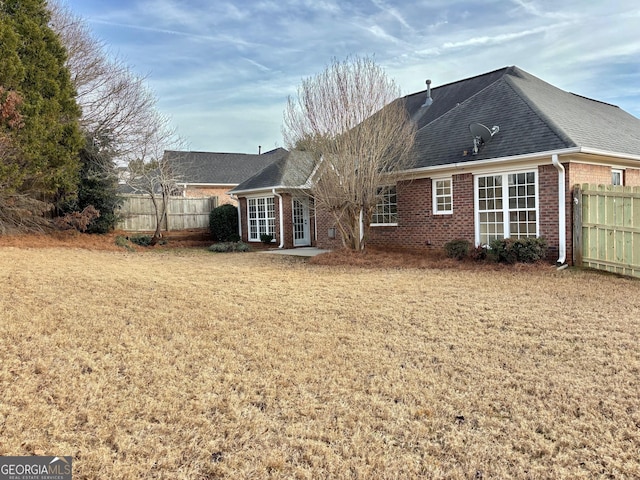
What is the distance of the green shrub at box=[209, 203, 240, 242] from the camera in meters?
21.5

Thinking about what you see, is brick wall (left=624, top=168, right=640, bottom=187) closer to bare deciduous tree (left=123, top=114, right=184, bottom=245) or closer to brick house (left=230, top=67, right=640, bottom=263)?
brick house (left=230, top=67, right=640, bottom=263)

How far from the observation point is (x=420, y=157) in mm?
13711

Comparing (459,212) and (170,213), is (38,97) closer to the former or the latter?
(170,213)

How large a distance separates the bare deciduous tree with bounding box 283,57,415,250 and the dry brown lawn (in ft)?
18.3

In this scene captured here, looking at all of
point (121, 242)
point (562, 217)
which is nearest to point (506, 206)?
point (562, 217)

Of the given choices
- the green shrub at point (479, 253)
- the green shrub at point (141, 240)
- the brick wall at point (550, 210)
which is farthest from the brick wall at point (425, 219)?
the green shrub at point (141, 240)

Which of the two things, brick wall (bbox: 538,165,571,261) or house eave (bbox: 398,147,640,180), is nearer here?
house eave (bbox: 398,147,640,180)

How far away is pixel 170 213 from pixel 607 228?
728 inches

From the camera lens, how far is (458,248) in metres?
11.9

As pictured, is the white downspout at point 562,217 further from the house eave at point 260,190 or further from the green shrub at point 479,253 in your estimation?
the house eave at point 260,190

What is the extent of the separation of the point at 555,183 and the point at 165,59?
47.5 feet

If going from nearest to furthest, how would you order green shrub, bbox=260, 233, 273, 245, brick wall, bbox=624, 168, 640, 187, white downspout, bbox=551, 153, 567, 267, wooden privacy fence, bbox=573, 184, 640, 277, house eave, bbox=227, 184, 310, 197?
wooden privacy fence, bbox=573, 184, 640, 277, white downspout, bbox=551, 153, 567, 267, brick wall, bbox=624, 168, 640, 187, house eave, bbox=227, 184, 310, 197, green shrub, bbox=260, 233, 273, 245

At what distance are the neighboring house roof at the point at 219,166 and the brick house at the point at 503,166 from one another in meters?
13.7

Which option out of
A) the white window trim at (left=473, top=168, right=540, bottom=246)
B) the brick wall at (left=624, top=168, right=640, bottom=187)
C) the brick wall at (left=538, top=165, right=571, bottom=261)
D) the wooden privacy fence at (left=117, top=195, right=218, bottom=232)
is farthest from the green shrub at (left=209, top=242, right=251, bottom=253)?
the brick wall at (left=624, top=168, right=640, bottom=187)
